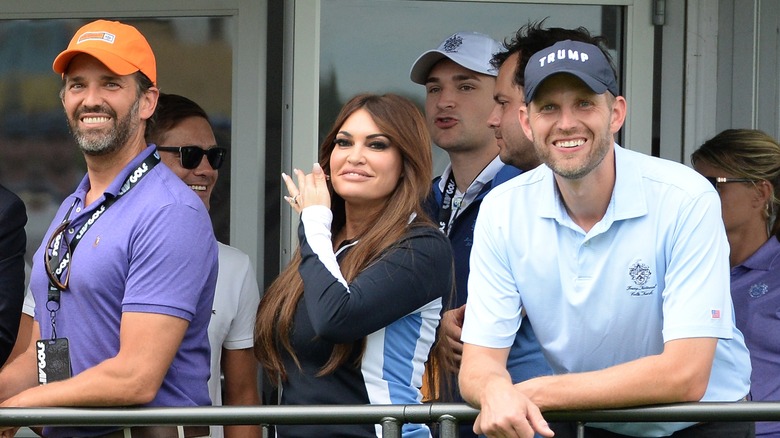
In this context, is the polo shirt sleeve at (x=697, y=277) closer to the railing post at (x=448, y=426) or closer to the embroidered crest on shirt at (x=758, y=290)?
the railing post at (x=448, y=426)

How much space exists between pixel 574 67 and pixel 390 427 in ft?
3.28

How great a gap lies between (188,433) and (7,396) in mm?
521

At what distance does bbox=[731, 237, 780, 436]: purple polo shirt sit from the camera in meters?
3.84

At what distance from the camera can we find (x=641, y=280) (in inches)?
112

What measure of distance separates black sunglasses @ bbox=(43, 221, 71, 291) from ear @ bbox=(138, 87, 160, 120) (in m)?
0.38

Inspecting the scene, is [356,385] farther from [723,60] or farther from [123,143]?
[723,60]

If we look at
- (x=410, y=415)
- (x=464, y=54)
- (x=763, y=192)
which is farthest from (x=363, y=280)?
(x=763, y=192)

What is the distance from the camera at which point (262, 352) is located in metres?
3.18

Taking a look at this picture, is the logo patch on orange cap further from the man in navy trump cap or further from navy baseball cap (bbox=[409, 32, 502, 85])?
navy baseball cap (bbox=[409, 32, 502, 85])

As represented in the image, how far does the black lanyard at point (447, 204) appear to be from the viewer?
3910 millimetres

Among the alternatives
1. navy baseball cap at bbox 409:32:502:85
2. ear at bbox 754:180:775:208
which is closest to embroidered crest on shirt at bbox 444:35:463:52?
navy baseball cap at bbox 409:32:502:85

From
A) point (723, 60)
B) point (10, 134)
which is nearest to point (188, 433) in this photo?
point (10, 134)

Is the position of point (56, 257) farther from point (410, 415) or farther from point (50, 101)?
point (50, 101)

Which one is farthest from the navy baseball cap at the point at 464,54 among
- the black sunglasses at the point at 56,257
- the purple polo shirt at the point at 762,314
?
the black sunglasses at the point at 56,257
